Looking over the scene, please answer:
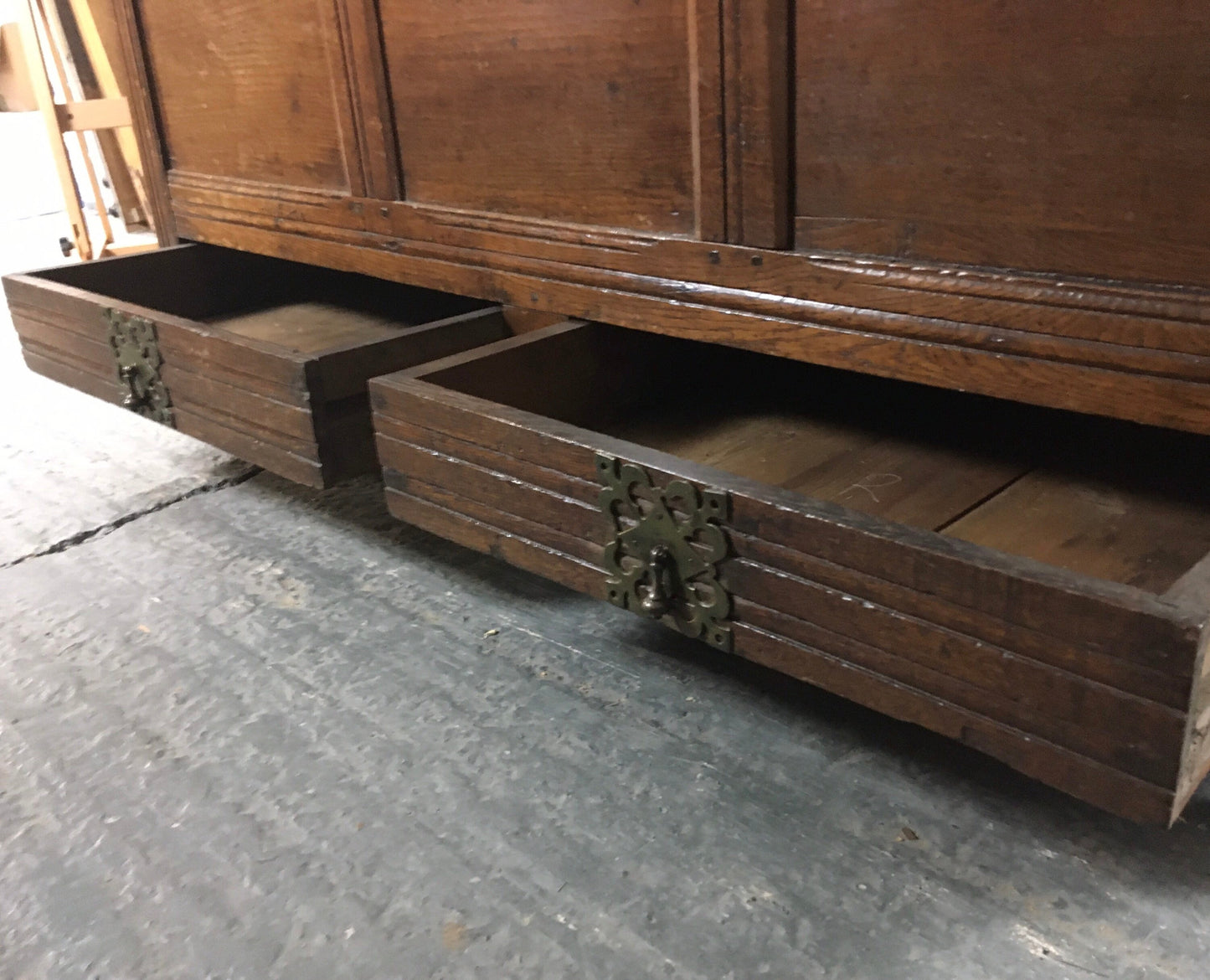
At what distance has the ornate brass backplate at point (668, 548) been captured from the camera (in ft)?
2.76

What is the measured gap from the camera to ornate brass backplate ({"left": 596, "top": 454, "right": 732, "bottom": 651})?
33.1 inches

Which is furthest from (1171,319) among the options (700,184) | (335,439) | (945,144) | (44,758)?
(44,758)

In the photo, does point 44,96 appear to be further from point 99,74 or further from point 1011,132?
point 1011,132

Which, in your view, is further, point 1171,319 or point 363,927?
point 363,927

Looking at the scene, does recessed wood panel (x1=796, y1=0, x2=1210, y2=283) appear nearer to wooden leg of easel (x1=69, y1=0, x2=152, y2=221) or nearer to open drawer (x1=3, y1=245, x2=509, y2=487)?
open drawer (x1=3, y1=245, x2=509, y2=487)

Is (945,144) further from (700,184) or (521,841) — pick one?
(521,841)

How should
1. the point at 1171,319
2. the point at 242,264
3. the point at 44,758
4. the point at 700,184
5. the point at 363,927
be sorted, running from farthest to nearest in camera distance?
the point at 242,264 < the point at 44,758 < the point at 700,184 < the point at 363,927 < the point at 1171,319

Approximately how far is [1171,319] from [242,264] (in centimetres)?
152

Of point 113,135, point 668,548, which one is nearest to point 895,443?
point 668,548

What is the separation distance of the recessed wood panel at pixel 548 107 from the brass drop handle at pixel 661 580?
33cm

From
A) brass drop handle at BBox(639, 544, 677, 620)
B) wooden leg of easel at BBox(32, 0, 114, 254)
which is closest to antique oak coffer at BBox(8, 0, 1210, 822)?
brass drop handle at BBox(639, 544, 677, 620)

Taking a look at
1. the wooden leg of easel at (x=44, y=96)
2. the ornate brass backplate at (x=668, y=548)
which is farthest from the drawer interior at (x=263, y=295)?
the wooden leg of easel at (x=44, y=96)

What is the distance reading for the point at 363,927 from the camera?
2.74 ft

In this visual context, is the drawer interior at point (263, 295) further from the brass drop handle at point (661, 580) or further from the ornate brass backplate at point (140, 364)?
the brass drop handle at point (661, 580)
